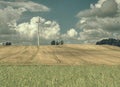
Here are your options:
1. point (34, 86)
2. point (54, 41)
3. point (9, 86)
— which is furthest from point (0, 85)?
point (54, 41)

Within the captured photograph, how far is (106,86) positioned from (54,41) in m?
161

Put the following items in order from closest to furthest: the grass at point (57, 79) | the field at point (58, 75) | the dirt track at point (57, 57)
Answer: the grass at point (57, 79)
the field at point (58, 75)
the dirt track at point (57, 57)

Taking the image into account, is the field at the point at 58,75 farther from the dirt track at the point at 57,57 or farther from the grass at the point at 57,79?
the dirt track at the point at 57,57

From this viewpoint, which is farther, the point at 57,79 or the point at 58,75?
the point at 58,75

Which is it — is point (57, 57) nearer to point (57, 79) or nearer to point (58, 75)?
point (58, 75)

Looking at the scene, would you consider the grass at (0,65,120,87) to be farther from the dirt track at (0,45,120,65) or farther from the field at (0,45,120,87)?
the dirt track at (0,45,120,65)

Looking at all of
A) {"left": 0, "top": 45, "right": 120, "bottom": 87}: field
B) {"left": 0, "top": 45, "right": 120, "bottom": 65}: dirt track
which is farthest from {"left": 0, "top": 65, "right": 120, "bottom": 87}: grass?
{"left": 0, "top": 45, "right": 120, "bottom": 65}: dirt track

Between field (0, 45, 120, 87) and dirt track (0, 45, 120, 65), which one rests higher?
field (0, 45, 120, 87)

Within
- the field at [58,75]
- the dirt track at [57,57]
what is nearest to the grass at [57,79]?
the field at [58,75]

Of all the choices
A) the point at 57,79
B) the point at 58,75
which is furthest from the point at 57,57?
the point at 57,79

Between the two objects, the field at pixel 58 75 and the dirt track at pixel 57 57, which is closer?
the field at pixel 58 75

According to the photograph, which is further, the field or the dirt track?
the dirt track

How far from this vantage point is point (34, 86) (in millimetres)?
14547

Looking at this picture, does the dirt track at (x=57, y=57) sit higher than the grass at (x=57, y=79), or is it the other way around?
the grass at (x=57, y=79)
